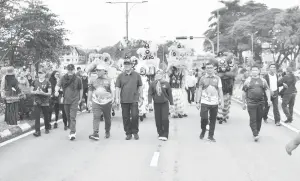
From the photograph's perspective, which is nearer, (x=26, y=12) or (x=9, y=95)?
(x=9, y=95)

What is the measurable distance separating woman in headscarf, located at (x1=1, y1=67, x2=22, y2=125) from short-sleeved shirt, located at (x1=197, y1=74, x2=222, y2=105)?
4.59m

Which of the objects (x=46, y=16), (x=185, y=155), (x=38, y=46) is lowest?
(x=185, y=155)

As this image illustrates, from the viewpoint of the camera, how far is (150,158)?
8.27m

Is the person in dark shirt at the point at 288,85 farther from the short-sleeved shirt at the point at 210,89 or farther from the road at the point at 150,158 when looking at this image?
the short-sleeved shirt at the point at 210,89

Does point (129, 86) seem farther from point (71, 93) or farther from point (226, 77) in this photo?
point (226, 77)

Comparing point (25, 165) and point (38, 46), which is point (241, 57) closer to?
point (38, 46)

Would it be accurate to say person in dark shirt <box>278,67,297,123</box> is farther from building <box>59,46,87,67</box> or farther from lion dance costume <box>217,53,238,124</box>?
building <box>59,46,87,67</box>

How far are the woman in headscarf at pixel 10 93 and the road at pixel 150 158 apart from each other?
3.09 ft

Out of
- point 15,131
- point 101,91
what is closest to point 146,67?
point 101,91

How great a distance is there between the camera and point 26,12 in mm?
29000

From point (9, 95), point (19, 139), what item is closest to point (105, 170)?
point (19, 139)

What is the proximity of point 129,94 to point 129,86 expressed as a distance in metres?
0.18

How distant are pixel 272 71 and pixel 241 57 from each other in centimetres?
6353

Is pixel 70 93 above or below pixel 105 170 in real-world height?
above
